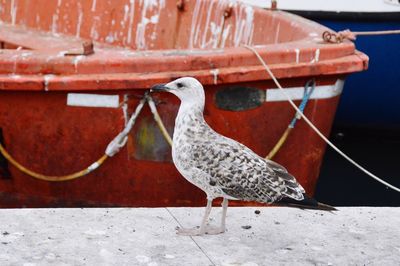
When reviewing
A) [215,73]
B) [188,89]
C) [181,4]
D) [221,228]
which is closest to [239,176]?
[221,228]

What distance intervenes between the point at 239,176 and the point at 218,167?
0.32 ft

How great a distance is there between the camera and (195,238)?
159 inches

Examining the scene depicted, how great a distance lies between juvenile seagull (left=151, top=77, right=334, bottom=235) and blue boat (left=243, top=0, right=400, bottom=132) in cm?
500

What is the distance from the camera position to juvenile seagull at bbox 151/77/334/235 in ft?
12.9

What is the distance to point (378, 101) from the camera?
909 cm

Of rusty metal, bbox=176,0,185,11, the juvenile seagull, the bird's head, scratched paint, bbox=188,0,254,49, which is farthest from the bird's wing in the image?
rusty metal, bbox=176,0,185,11

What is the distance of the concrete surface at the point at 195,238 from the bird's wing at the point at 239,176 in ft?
0.74

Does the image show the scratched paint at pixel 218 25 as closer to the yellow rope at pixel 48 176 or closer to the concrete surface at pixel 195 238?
the yellow rope at pixel 48 176

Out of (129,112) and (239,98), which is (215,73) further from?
(129,112)

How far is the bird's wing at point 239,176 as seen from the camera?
3943mm

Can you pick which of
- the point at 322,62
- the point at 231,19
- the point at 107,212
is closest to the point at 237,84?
the point at 322,62

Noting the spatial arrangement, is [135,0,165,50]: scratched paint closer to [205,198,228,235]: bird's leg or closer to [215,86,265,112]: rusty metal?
[215,86,265,112]: rusty metal

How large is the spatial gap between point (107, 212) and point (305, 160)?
2.21 m

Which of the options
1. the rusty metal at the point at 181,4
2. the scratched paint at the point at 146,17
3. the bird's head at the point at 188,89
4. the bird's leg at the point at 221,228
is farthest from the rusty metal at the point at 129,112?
the scratched paint at the point at 146,17
